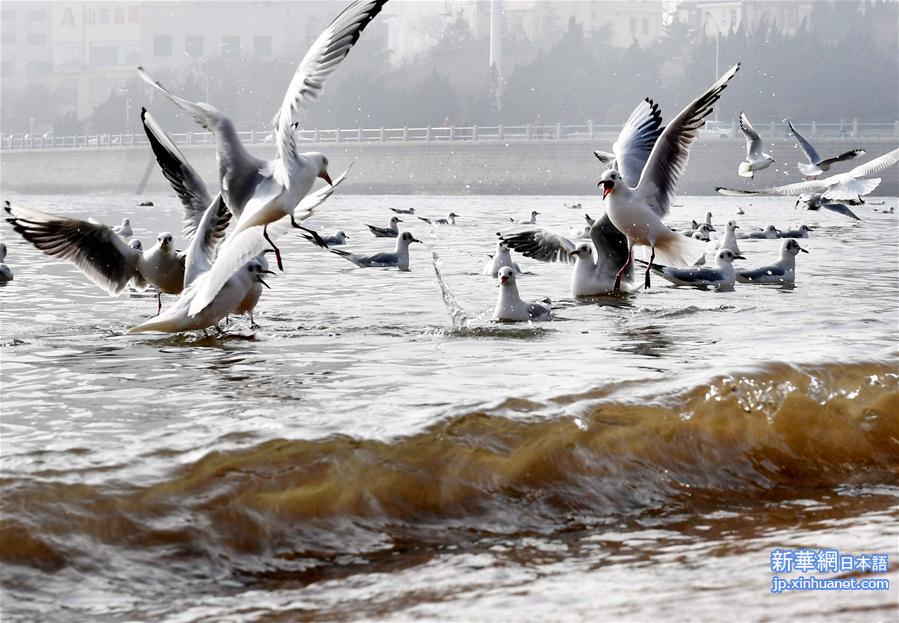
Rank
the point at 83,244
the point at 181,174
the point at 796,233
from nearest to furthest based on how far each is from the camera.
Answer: the point at 83,244
the point at 181,174
the point at 796,233

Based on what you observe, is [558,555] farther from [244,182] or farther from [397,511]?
[244,182]

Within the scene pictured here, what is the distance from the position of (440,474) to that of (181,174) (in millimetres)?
3682

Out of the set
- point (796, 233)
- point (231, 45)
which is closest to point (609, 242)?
point (796, 233)

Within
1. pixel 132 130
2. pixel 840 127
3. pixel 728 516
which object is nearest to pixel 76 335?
pixel 728 516

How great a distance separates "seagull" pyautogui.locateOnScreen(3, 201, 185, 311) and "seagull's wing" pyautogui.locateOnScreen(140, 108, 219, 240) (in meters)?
0.17

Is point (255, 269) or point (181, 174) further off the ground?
point (181, 174)

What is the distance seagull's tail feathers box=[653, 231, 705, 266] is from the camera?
24.4 feet

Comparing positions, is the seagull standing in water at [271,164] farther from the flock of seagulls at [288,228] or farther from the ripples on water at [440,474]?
the ripples on water at [440,474]

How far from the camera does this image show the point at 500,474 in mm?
3182

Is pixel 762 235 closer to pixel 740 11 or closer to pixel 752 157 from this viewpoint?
pixel 752 157

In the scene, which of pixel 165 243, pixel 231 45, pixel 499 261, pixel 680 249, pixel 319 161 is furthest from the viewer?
pixel 231 45

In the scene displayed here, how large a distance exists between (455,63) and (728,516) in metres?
66.2

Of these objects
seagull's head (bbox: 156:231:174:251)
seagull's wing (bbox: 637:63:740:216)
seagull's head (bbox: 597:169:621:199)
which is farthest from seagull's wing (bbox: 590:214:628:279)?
seagull's head (bbox: 156:231:174:251)

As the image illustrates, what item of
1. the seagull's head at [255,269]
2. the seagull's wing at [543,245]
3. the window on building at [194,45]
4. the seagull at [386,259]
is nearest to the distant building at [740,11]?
the window on building at [194,45]
